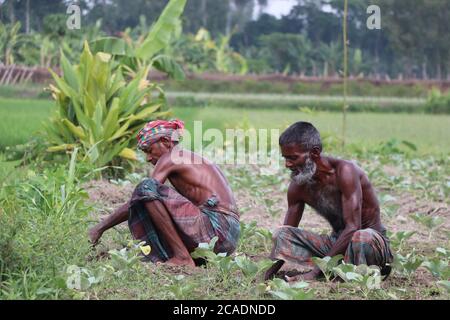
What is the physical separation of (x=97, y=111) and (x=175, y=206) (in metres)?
3.04

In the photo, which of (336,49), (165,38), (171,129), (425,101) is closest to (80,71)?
(165,38)

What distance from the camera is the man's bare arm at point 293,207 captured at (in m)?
4.30

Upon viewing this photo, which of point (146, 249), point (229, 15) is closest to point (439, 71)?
point (229, 15)

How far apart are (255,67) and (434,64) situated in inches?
205

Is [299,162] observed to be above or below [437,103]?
above

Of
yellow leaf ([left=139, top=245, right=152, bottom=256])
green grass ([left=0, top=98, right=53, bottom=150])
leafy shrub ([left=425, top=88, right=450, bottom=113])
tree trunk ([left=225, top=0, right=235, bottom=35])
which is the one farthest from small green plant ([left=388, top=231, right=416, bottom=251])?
tree trunk ([left=225, top=0, right=235, bottom=35])

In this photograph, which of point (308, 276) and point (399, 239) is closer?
point (308, 276)

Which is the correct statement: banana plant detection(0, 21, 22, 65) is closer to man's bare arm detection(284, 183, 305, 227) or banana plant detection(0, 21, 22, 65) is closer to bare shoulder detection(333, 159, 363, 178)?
man's bare arm detection(284, 183, 305, 227)

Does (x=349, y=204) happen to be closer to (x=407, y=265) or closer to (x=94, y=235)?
(x=407, y=265)

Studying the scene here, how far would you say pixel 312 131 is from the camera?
4078 millimetres

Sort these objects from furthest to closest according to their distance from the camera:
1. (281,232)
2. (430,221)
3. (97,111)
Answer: (97,111)
(430,221)
(281,232)

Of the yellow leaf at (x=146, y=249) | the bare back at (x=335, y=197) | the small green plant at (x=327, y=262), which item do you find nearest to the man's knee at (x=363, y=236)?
the small green plant at (x=327, y=262)

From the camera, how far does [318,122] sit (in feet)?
53.9
